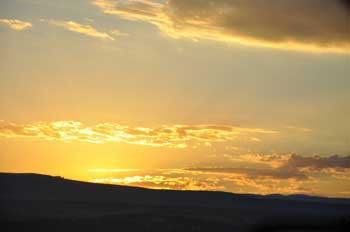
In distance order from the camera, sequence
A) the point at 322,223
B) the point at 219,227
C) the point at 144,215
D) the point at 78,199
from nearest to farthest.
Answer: the point at 322,223, the point at 219,227, the point at 144,215, the point at 78,199

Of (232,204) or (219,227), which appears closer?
(219,227)

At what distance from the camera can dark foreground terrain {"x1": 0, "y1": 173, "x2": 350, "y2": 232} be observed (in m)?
30.8

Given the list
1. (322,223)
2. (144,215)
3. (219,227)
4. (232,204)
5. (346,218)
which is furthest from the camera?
(232,204)

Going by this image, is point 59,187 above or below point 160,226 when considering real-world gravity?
above

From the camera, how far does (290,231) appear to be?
3.71 metres

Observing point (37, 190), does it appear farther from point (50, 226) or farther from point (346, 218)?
point (346, 218)

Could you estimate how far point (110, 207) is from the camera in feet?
153

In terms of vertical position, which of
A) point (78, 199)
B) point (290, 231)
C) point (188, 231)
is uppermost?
point (78, 199)

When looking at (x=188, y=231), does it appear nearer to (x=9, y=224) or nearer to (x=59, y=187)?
(x=9, y=224)

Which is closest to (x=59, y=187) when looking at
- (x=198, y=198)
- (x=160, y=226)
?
(x=198, y=198)

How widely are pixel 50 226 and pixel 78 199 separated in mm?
15817

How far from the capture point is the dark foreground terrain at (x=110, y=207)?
101 ft

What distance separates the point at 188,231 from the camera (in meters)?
28.7

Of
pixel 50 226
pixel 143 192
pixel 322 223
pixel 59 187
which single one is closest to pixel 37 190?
pixel 59 187
